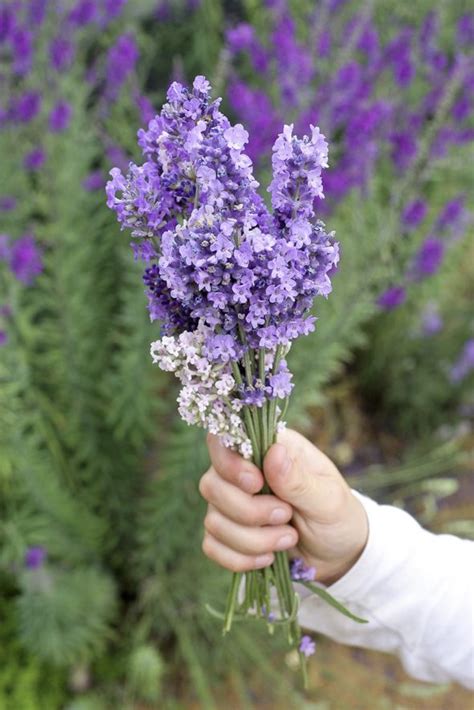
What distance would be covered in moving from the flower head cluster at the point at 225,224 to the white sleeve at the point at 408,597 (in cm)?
46

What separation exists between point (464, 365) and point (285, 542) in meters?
1.82

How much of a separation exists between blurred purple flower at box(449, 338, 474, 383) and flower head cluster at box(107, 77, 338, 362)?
1955 millimetres

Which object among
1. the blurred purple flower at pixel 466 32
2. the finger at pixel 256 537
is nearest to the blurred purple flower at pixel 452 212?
the blurred purple flower at pixel 466 32

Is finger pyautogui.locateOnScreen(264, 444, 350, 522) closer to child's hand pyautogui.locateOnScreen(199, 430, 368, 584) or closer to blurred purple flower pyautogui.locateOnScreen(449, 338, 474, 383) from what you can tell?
child's hand pyautogui.locateOnScreen(199, 430, 368, 584)

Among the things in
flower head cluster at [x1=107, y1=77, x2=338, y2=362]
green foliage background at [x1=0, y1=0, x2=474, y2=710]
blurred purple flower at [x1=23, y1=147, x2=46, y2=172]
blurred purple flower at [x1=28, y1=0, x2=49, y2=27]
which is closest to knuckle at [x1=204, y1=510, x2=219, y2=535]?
flower head cluster at [x1=107, y1=77, x2=338, y2=362]

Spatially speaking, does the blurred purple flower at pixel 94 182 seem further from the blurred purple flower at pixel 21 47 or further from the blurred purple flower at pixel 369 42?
the blurred purple flower at pixel 369 42

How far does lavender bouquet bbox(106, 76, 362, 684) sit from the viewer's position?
0.52 metres

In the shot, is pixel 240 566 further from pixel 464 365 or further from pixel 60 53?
pixel 464 365

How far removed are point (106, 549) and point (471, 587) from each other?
1.20 metres

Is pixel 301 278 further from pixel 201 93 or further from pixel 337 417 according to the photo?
pixel 337 417

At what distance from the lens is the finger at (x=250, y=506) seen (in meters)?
0.77

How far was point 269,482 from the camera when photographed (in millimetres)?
725

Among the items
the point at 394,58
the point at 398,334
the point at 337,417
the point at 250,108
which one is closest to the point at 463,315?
the point at 398,334

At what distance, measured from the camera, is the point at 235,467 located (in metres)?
0.72
